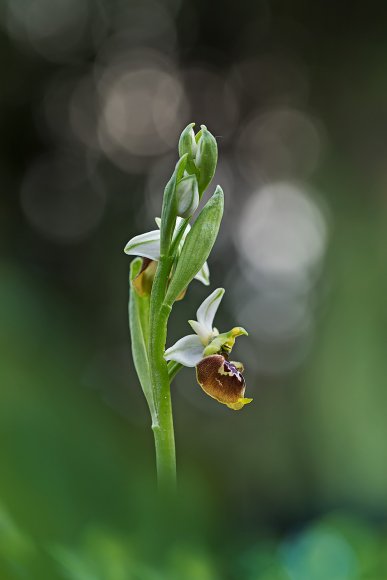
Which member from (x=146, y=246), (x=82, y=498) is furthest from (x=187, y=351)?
(x=82, y=498)

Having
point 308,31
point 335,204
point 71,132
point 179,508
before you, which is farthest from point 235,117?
point 179,508

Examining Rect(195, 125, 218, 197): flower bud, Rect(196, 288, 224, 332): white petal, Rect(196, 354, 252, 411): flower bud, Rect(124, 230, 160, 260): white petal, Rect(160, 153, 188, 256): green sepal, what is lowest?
Rect(196, 354, 252, 411): flower bud

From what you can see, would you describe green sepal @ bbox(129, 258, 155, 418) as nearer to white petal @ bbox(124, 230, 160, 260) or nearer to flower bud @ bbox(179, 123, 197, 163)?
white petal @ bbox(124, 230, 160, 260)

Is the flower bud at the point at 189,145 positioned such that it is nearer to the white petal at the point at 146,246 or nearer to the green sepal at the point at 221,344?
the white petal at the point at 146,246

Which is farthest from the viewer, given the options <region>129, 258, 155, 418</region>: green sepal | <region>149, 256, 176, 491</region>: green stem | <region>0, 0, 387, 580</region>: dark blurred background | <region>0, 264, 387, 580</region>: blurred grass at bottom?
<region>0, 0, 387, 580</region>: dark blurred background

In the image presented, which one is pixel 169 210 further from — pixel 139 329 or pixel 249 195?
pixel 249 195

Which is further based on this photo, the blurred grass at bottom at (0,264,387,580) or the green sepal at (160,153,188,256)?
the green sepal at (160,153,188,256)

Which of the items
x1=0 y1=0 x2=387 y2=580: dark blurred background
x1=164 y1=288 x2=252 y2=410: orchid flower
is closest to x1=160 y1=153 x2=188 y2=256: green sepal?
x1=164 y1=288 x2=252 y2=410: orchid flower

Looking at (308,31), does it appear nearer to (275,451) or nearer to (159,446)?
(275,451)

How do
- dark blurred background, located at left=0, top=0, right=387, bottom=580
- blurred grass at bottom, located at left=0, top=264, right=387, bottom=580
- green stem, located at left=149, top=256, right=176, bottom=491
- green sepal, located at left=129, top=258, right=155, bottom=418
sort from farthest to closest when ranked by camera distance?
dark blurred background, located at left=0, top=0, right=387, bottom=580
green sepal, located at left=129, top=258, right=155, bottom=418
green stem, located at left=149, top=256, right=176, bottom=491
blurred grass at bottom, located at left=0, top=264, right=387, bottom=580
